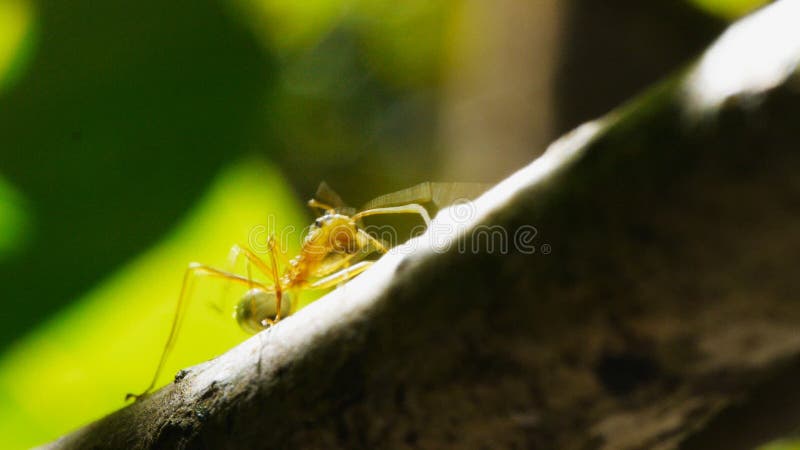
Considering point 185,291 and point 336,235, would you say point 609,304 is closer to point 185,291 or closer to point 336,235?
point 336,235

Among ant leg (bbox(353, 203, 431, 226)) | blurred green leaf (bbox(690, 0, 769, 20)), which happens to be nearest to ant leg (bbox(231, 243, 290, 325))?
ant leg (bbox(353, 203, 431, 226))

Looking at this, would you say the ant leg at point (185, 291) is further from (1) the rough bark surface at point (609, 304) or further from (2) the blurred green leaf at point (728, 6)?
(2) the blurred green leaf at point (728, 6)

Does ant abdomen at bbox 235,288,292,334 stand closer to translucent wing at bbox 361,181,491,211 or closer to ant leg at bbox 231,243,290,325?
ant leg at bbox 231,243,290,325

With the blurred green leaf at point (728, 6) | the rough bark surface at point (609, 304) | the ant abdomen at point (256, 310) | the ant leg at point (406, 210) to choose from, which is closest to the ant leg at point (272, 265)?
the ant abdomen at point (256, 310)

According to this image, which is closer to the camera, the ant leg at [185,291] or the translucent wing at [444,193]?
the translucent wing at [444,193]

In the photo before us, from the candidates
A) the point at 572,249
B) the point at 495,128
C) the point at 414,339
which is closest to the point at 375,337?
the point at 414,339

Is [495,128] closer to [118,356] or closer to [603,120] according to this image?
[118,356]

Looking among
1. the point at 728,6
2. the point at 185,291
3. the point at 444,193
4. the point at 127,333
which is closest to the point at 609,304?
the point at 444,193
